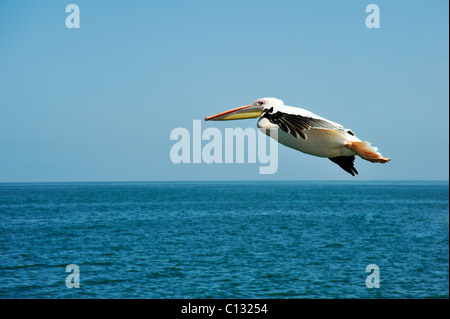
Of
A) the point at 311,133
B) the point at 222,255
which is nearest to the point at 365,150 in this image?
the point at 311,133

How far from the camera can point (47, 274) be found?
5116cm

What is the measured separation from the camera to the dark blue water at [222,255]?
4559cm

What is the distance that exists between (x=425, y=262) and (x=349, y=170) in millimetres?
58378

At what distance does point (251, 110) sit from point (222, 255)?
5664 centimetres

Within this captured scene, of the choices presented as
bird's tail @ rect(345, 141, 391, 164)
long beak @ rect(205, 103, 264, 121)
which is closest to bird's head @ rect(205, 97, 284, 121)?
long beak @ rect(205, 103, 264, 121)

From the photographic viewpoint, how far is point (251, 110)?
3.32 meters

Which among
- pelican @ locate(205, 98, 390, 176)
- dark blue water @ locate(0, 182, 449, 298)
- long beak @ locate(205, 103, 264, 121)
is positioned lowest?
dark blue water @ locate(0, 182, 449, 298)

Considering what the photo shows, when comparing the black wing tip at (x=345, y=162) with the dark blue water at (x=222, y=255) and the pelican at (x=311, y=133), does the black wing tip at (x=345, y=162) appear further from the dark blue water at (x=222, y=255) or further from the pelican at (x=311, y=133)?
the dark blue water at (x=222, y=255)

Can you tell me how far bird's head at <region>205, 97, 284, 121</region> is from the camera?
3156 millimetres

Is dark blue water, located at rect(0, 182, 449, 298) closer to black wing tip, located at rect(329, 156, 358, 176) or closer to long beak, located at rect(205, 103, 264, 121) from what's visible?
black wing tip, located at rect(329, 156, 358, 176)

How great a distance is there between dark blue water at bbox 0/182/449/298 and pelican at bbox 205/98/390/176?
4007 cm

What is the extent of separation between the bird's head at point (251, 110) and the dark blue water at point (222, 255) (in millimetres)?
39718

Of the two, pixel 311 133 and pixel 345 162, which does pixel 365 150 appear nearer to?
pixel 311 133
